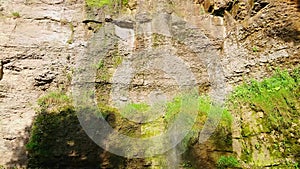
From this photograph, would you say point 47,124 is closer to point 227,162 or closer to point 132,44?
point 132,44

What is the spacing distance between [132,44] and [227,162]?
16.3 ft

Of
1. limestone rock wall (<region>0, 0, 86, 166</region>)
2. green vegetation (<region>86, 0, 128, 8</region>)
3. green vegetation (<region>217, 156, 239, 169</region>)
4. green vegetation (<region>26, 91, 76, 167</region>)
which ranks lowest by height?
green vegetation (<region>217, 156, 239, 169</region>)

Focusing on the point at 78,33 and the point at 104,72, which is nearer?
the point at 104,72

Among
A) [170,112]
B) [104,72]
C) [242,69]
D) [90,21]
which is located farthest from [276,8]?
[90,21]

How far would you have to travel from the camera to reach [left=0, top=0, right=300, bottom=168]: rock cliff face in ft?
23.5

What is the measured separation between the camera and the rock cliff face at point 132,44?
718cm

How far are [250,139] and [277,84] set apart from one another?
1.51 m

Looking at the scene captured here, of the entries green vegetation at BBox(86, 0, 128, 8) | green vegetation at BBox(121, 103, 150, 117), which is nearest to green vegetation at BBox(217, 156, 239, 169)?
green vegetation at BBox(121, 103, 150, 117)

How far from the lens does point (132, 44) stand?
9.27 meters

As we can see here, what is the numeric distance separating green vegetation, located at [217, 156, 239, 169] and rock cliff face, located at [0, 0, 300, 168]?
127 cm

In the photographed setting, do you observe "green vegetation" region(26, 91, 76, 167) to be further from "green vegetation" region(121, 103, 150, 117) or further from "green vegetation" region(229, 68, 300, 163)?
"green vegetation" region(229, 68, 300, 163)

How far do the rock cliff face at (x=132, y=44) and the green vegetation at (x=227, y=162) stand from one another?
49.9 inches

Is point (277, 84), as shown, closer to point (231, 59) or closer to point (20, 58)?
point (231, 59)

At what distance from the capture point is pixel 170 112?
7070mm
